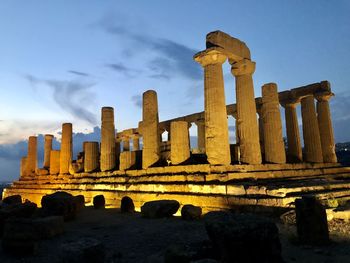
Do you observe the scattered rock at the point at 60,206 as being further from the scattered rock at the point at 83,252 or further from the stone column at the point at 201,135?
the stone column at the point at 201,135

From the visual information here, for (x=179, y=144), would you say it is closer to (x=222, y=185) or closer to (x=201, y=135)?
(x=222, y=185)

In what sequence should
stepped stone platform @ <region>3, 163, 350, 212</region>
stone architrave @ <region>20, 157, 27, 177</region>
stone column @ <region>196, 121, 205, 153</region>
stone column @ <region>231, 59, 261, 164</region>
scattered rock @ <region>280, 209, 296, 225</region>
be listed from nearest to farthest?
scattered rock @ <region>280, 209, 296, 225</region> < stepped stone platform @ <region>3, 163, 350, 212</region> < stone column @ <region>231, 59, 261, 164</region> < stone column @ <region>196, 121, 205, 153</region> < stone architrave @ <region>20, 157, 27, 177</region>

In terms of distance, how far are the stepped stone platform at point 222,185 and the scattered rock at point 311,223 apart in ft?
8.02

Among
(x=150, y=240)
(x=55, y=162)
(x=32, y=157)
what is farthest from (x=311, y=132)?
(x=32, y=157)

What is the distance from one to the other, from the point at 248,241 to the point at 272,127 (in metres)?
12.0

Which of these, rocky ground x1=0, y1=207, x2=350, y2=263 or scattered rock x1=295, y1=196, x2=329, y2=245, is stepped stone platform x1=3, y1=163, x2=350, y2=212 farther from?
scattered rock x1=295, y1=196, x2=329, y2=245

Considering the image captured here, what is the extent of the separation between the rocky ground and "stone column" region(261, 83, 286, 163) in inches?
291

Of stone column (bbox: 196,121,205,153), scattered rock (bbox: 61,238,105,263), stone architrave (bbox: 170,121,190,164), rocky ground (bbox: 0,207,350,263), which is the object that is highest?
stone column (bbox: 196,121,205,153)

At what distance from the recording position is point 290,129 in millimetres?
20312

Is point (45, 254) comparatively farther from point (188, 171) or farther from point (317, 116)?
point (317, 116)

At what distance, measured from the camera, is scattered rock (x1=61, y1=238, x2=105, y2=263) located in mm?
5035

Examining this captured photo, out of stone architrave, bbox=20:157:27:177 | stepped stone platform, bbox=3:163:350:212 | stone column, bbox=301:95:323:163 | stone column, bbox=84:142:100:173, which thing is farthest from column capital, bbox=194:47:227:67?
stone architrave, bbox=20:157:27:177

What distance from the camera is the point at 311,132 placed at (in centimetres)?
1931

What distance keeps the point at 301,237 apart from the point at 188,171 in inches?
291
